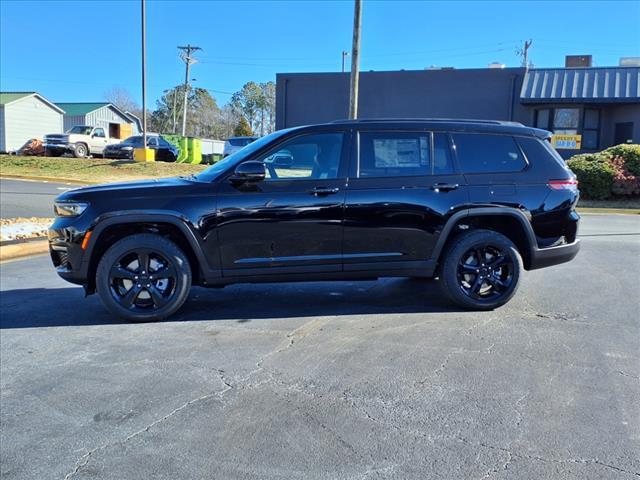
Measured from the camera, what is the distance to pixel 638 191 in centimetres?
1738

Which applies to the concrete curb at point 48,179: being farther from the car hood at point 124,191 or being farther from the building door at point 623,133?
the building door at point 623,133

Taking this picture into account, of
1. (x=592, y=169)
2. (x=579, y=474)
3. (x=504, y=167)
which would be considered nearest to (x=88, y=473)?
(x=579, y=474)

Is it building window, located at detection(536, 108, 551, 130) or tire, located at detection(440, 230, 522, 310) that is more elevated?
building window, located at detection(536, 108, 551, 130)

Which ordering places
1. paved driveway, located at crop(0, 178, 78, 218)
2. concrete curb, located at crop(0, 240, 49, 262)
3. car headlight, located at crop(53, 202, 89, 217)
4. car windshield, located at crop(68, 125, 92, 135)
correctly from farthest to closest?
car windshield, located at crop(68, 125, 92, 135)
paved driveway, located at crop(0, 178, 78, 218)
concrete curb, located at crop(0, 240, 49, 262)
car headlight, located at crop(53, 202, 89, 217)

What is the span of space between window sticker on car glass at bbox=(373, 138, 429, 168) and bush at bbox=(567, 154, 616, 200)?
1424 cm

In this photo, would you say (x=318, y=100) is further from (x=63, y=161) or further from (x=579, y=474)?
(x=579, y=474)

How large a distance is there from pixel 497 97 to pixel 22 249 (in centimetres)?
2103

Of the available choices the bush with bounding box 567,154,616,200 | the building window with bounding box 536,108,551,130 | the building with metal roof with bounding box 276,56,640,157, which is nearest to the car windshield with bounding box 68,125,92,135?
the building with metal roof with bounding box 276,56,640,157

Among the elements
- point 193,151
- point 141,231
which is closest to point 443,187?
point 141,231

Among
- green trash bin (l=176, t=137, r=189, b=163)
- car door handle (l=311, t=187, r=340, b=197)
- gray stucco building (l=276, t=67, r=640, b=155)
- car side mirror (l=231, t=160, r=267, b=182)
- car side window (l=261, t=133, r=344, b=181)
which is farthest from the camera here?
green trash bin (l=176, t=137, r=189, b=163)

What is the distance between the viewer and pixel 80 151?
32562 millimetres

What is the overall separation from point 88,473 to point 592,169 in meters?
18.0

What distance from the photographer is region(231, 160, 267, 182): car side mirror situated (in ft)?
16.2

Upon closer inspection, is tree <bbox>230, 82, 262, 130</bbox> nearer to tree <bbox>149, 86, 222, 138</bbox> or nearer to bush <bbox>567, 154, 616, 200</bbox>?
tree <bbox>149, 86, 222, 138</bbox>
